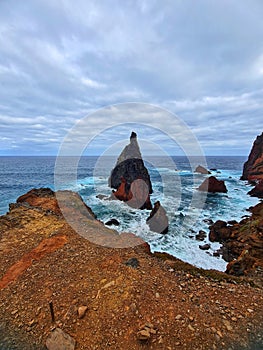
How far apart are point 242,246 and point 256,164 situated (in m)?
44.5

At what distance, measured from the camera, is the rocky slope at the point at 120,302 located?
5.14m

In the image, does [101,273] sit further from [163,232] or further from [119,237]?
[163,232]

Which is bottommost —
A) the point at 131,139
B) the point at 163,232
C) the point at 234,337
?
the point at 163,232

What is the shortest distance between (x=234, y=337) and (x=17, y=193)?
3961 cm

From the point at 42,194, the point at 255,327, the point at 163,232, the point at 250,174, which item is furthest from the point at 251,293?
the point at 250,174

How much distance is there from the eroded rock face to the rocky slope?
51.5 meters

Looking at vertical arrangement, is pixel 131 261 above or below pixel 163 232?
above

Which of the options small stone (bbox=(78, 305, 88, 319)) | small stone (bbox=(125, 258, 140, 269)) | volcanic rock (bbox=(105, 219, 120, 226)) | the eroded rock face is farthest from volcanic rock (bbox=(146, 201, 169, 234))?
the eroded rock face

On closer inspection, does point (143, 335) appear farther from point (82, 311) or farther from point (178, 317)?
point (82, 311)

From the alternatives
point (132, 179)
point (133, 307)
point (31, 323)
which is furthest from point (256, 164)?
point (31, 323)

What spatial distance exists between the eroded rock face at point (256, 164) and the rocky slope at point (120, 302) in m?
51.5

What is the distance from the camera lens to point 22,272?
7793 mm

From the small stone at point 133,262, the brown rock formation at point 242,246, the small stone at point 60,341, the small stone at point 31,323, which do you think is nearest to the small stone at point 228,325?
the small stone at point 133,262

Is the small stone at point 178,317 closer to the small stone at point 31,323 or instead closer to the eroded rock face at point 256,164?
the small stone at point 31,323
